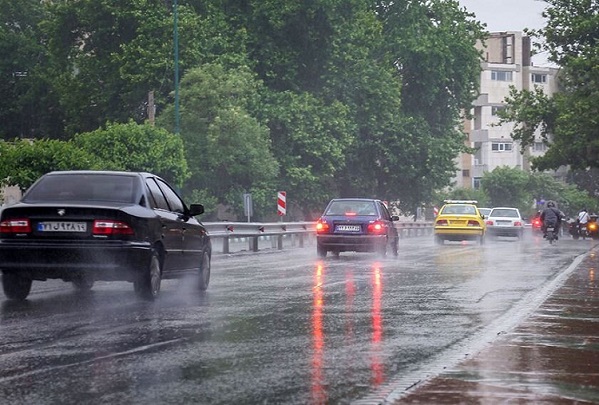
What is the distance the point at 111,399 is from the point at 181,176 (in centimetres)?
4322

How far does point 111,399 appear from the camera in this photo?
26.4ft

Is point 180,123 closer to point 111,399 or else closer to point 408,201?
point 408,201

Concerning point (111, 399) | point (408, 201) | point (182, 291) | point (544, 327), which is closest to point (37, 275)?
point (182, 291)

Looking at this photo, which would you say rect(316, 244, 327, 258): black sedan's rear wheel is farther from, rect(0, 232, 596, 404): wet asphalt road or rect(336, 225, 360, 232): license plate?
rect(0, 232, 596, 404): wet asphalt road

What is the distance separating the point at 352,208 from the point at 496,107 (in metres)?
125

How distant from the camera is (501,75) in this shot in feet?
516

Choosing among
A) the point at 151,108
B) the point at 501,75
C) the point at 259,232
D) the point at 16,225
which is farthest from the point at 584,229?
the point at 501,75

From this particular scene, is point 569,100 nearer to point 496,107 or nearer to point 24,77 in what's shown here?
point 24,77

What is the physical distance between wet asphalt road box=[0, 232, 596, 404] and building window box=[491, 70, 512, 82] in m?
135

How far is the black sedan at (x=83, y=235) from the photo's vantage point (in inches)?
630

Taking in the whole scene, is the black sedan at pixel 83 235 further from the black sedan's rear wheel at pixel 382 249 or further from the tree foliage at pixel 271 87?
the tree foliage at pixel 271 87

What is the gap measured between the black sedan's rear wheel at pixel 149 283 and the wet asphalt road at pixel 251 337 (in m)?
0.19

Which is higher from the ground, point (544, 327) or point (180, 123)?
point (180, 123)

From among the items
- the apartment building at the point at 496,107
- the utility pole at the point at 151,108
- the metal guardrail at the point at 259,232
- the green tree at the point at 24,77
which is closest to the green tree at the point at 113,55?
the utility pole at the point at 151,108
